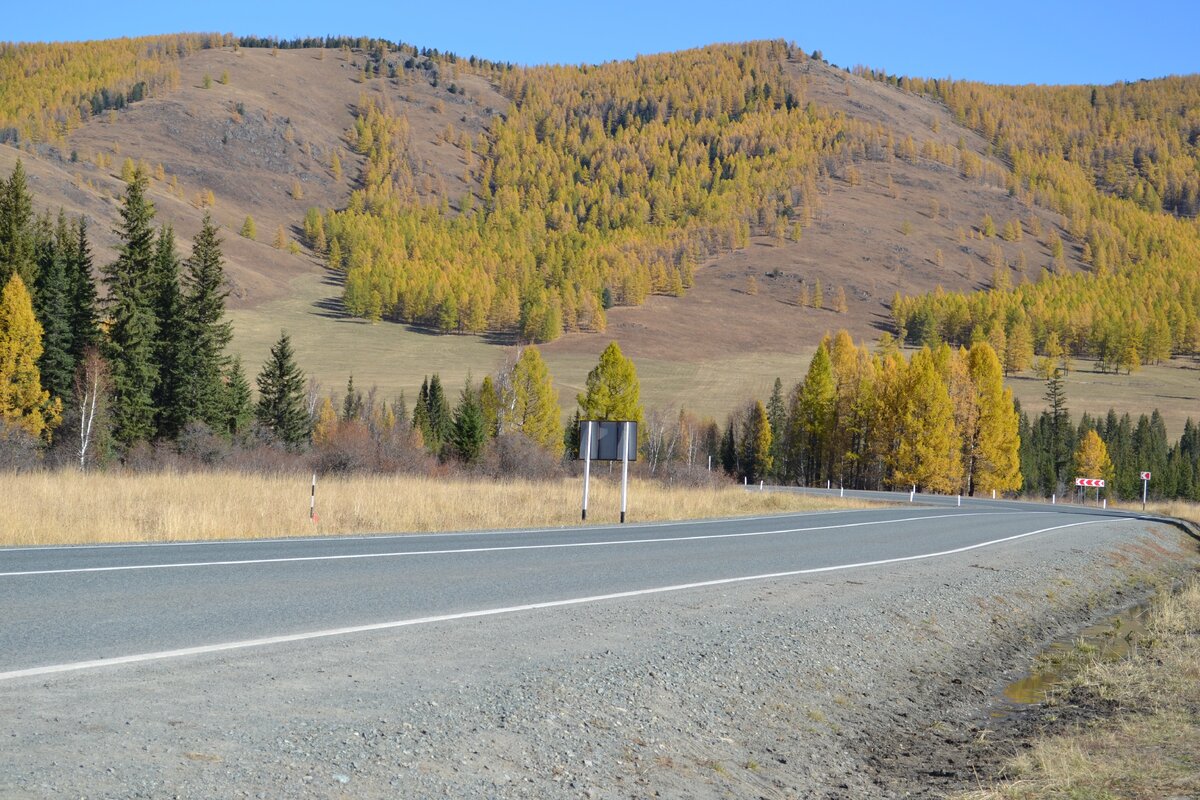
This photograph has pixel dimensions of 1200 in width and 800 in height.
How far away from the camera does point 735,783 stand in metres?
6.17

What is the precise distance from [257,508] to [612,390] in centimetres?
5284

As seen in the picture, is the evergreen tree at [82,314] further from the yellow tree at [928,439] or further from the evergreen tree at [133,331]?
the yellow tree at [928,439]

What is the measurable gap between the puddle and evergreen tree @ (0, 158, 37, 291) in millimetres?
42878

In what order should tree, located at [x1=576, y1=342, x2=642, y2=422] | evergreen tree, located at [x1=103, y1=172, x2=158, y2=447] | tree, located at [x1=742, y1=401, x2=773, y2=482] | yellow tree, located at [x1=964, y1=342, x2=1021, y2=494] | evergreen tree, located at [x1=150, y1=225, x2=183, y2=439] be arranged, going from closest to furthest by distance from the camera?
evergreen tree, located at [x1=103, y1=172, x2=158, y2=447], evergreen tree, located at [x1=150, y1=225, x2=183, y2=439], tree, located at [x1=576, y1=342, x2=642, y2=422], yellow tree, located at [x1=964, y1=342, x2=1021, y2=494], tree, located at [x1=742, y1=401, x2=773, y2=482]

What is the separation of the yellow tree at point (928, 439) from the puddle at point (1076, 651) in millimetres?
60372

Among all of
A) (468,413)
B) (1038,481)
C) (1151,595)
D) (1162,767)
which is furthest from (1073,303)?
(1162,767)

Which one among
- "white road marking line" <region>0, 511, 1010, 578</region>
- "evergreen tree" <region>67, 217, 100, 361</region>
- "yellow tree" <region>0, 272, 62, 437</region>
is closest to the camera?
"white road marking line" <region>0, 511, 1010, 578</region>

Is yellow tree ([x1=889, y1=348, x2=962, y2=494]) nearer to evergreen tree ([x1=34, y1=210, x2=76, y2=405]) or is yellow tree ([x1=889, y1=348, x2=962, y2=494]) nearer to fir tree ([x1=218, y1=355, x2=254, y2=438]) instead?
fir tree ([x1=218, y1=355, x2=254, y2=438])

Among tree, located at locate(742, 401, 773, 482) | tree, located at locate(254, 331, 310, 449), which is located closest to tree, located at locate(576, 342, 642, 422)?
tree, located at locate(254, 331, 310, 449)

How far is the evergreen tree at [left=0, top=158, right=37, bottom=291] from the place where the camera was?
4288 cm

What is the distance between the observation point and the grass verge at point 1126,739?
615cm

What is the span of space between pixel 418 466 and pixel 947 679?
35004mm

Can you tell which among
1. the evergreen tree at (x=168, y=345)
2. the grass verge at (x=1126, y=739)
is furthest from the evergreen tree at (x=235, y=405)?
the grass verge at (x=1126, y=739)

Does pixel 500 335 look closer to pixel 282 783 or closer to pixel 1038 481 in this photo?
pixel 1038 481
